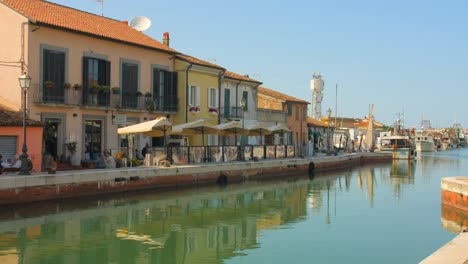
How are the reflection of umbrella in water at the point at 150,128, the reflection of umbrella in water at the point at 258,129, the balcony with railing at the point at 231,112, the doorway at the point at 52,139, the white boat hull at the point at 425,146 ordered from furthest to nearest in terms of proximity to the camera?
the white boat hull at the point at 425,146 < the balcony with railing at the point at 231,112 < the reflection of umbrella in water at the point at 258,129 < the reflection of umbrella in water at the point at 150,128 < the doorway at the point at 52,139

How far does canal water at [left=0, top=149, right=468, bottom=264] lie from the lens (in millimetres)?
13578

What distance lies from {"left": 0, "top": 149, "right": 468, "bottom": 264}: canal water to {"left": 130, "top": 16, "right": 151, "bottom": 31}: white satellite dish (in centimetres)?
1380

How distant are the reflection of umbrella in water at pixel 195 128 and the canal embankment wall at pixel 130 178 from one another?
7.81ft

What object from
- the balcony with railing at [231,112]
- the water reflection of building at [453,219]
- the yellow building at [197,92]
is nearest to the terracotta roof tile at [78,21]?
the yellow building at [197,92]

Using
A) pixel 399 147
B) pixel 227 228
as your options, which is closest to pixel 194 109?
pixel 227 228

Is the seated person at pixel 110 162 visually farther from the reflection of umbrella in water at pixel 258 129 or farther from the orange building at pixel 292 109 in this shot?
the orange building at pixel 292 109

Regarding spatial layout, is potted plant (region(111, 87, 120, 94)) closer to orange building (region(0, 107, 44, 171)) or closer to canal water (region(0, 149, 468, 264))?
orange building (region(0, 107, 44, 171))

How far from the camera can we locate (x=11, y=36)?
81.6ft

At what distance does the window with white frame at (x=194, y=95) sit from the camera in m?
34.6

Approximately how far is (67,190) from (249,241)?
840 cm

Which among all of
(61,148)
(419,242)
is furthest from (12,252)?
(61,148)

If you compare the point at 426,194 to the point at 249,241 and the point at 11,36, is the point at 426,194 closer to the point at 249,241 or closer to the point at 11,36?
the point at 249,241

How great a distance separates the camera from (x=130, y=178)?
23.4 metres

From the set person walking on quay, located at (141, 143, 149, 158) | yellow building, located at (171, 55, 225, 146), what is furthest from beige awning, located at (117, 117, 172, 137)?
yellow building, located at (171, 55, 225, 146)
